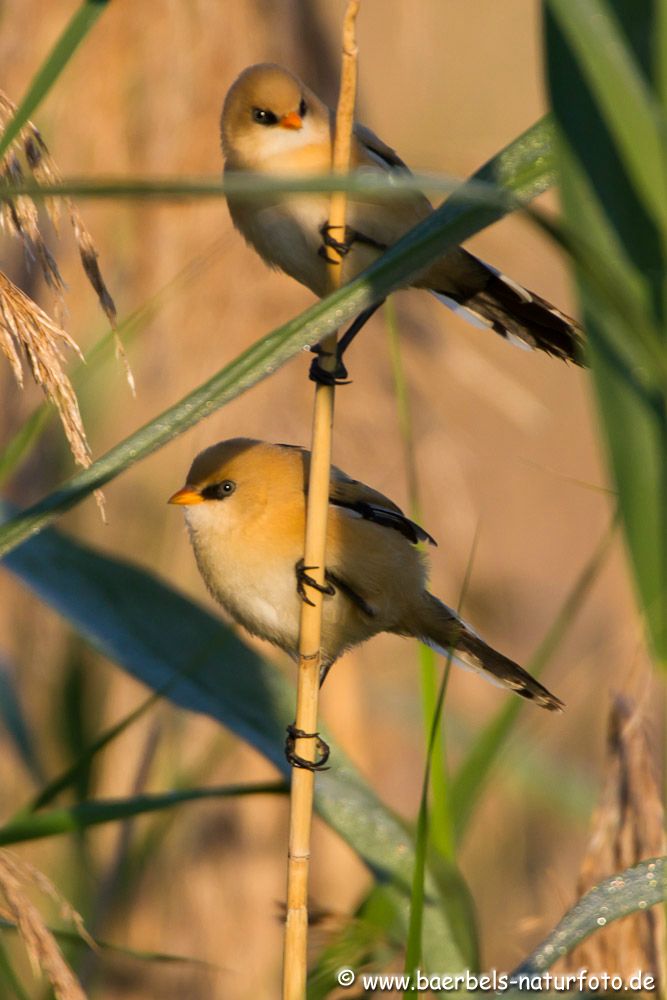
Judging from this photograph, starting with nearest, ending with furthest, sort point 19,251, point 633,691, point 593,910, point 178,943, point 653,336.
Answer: point 653,336 < point 593,910 < point 633,691 < point 19,251 < point 178,943

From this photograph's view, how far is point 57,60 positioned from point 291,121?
1.18 m

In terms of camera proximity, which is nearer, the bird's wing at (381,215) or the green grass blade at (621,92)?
the green grass blade at (621,92)

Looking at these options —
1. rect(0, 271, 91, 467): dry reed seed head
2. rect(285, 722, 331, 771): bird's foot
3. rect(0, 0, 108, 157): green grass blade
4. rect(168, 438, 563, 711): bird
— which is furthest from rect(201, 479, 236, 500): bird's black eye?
rect(0, 0, 108, 157): green grass blade

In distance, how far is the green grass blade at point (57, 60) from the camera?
131 cm

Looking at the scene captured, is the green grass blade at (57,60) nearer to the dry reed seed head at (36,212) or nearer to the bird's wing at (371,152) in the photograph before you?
the dry reed seed head at (36,212)

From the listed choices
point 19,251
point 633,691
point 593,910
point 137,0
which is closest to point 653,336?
point 593,910

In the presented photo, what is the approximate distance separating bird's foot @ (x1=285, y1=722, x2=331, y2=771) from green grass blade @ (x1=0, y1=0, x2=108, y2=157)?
0.85 m

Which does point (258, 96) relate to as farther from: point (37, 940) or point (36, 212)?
point (37, 940)

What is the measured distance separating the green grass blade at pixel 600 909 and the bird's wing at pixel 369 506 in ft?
3.39

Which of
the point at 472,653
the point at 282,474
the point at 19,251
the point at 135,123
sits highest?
the point at 135,123

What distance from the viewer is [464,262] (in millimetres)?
2574

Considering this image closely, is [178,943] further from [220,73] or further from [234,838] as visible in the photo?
[220,73]

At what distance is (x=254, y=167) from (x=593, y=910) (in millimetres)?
1658

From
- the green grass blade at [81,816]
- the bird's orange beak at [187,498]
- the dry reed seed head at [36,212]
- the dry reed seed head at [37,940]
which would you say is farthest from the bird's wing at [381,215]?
the dry reed seed head at [37,940]
